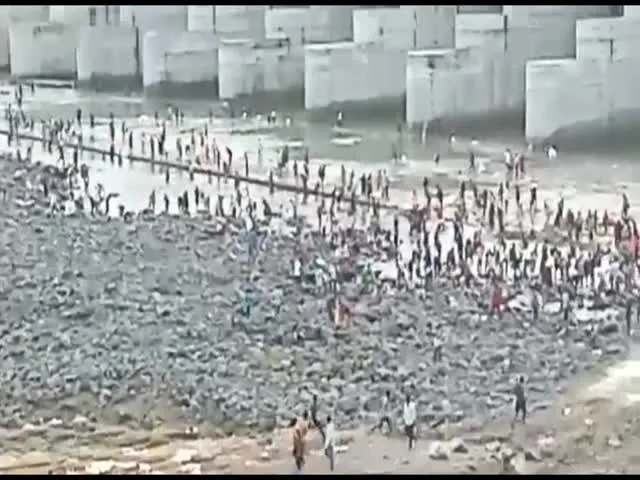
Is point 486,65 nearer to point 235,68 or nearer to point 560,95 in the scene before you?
point 560,95

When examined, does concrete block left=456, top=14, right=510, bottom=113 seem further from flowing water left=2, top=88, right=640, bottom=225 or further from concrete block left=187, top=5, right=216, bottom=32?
concrete block left=187, top=5, right=216, bottom=32

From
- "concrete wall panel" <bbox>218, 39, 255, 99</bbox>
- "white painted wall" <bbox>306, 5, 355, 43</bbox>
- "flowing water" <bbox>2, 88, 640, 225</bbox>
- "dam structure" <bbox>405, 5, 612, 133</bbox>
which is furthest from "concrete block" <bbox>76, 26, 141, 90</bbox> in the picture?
"dam structure" <bbox>405, 5, 612, 133</bbox>

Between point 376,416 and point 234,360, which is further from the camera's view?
point 234,360

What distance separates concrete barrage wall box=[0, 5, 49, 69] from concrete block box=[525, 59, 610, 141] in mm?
17336

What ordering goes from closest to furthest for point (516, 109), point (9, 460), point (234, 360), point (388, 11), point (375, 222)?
point (9, 460)
point (234, 360)
point (375, 222)
point (516, 109)
point (388, 11)

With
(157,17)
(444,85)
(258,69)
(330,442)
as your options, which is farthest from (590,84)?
(157,17)

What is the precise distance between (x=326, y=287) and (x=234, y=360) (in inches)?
78.4

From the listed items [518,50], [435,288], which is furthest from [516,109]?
[435,288]

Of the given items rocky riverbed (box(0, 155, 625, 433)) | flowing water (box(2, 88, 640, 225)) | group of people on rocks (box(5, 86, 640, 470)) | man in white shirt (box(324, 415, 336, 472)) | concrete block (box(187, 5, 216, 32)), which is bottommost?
man in white shirt (box(324, 415, 336, 472))

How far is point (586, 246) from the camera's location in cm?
1448

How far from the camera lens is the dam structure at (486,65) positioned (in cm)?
2275

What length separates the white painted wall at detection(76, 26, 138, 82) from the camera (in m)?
31.5

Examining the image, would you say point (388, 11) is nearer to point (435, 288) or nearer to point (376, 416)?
point (435, 288)

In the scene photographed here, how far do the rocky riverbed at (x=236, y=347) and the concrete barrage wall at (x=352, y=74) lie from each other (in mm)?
11433
